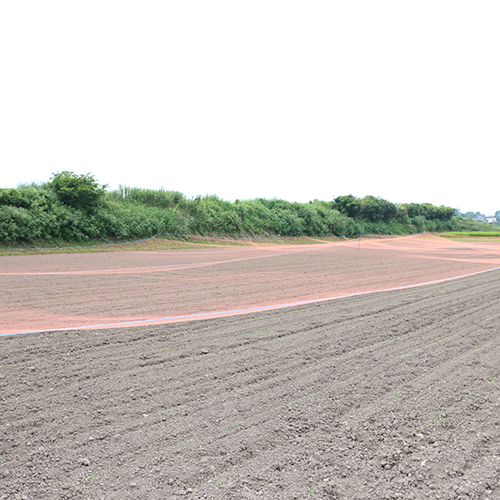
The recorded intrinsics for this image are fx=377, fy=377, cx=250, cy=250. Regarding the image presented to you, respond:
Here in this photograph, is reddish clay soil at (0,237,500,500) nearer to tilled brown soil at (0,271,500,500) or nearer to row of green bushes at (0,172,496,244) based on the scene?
tilled brown soil at (0,271,500,500)

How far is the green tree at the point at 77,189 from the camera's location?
20.1 m

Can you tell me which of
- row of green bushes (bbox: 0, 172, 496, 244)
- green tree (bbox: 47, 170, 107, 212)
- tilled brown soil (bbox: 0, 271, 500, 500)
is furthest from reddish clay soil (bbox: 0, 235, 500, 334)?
green tree (bbox: 47, 170, 107, 212)

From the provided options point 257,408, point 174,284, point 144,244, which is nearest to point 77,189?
point 144,244

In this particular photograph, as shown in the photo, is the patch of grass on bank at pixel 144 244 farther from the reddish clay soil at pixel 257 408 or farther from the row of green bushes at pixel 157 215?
the reddish clay soil at pixel 257 408

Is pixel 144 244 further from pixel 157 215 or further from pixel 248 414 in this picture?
pixel 248 414

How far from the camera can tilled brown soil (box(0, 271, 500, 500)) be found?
2605 mm

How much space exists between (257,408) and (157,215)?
71.4 feet

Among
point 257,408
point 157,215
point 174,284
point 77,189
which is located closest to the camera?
point 257,408

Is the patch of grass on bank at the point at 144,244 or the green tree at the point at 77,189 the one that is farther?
the green tree at the point at 77,189

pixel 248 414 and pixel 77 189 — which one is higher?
pixel 77 189

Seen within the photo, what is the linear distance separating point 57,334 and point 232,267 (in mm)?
8361

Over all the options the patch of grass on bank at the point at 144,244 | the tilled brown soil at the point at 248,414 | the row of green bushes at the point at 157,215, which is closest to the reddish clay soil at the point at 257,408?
the tilled brown soil at the point at 248,414

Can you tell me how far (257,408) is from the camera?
3.52 metres

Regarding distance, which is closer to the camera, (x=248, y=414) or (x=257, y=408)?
(x=248, y=414)
